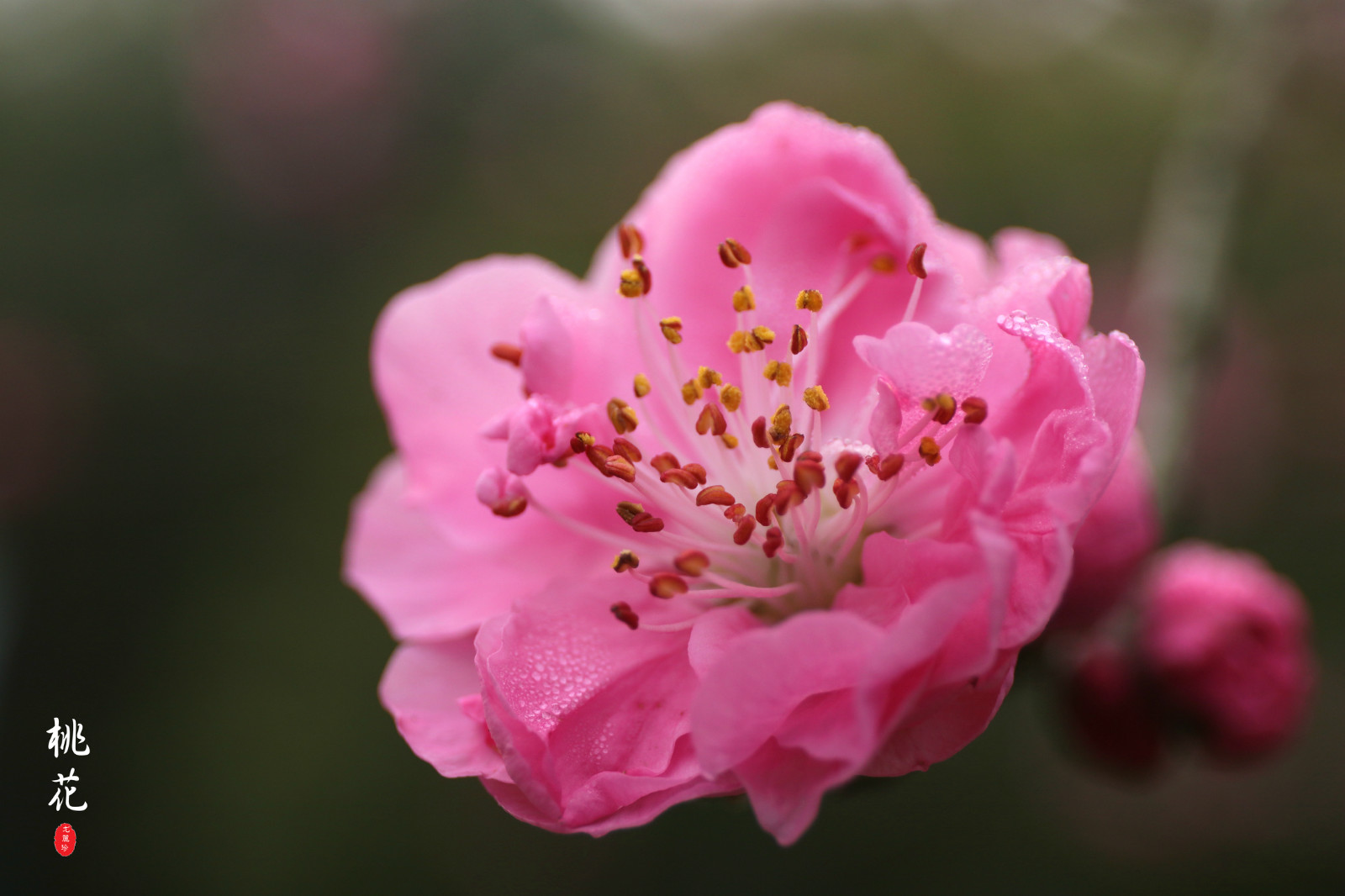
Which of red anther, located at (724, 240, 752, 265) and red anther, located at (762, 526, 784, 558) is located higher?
red anther, located at (724, 240, 752, 265)

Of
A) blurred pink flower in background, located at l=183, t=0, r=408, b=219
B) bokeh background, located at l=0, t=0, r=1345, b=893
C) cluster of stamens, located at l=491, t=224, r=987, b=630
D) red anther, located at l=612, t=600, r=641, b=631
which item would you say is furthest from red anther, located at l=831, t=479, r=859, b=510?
blurred pink flower in background, located at l=183, t=0, r=408, b=219

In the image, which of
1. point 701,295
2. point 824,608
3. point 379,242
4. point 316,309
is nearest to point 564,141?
point 379,242

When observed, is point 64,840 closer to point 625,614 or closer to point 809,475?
point 625,614

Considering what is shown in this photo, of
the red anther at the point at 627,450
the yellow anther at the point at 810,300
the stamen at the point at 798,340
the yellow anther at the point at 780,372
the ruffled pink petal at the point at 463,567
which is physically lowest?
the ruffled pink petal at the point at 463,567

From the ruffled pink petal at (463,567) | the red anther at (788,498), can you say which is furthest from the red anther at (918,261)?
the ruffled pink petal at (463,567)

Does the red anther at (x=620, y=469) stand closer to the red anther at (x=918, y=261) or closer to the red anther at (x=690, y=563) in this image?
the red anther at (x=690, y=563)

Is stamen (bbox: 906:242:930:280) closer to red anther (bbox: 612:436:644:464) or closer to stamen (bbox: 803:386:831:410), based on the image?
stamen (bbox: 803:386:831:410)
